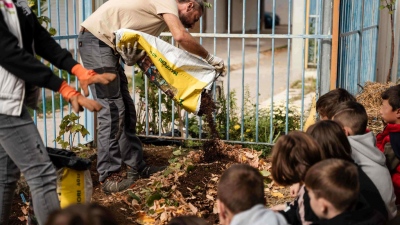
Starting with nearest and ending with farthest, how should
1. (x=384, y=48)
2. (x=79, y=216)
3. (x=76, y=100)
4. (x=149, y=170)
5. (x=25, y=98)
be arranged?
(x=79, y=216)
(x=76, y=100)
(x=25, y=98)
(x=149, y=170)
(x=384, y=48)

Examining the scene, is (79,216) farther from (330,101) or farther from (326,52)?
(326,52)

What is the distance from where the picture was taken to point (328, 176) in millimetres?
2830

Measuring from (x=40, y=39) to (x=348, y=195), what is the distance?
75.8 inches

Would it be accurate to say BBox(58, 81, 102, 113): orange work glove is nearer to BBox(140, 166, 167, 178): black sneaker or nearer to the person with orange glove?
the person with orange glove

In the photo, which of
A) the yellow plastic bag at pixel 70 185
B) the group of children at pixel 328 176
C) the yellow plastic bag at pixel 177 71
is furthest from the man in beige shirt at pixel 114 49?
the group of children at pixel 328 176

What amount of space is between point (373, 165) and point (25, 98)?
198 centimetres

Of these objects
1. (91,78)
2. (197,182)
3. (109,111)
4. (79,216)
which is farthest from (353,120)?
(79,216)

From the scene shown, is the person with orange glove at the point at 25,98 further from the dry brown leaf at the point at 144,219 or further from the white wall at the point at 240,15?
the white wall at the point at 240,15

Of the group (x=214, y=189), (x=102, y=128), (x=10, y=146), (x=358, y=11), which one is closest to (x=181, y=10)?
(x=102, y=128)

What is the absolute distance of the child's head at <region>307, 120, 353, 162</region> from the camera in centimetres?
335

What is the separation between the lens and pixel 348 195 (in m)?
2.79

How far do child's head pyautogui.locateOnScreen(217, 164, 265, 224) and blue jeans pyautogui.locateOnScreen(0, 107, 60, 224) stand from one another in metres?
1.10

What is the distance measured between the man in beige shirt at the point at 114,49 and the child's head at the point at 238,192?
218cm

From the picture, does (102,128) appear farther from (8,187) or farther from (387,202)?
(387,202)
